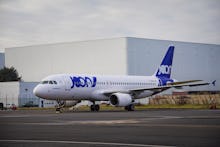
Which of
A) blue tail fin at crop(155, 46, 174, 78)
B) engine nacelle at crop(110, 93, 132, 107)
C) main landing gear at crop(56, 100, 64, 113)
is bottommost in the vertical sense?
main landing gear at crop(56, 100, 64, 113)

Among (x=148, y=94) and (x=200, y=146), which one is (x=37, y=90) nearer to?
(x=148, y=94)

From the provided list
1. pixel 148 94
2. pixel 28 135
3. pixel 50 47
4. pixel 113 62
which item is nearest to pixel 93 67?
pixel 113 62

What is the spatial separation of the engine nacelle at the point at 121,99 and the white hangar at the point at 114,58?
36.4m

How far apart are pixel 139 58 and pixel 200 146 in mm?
70099

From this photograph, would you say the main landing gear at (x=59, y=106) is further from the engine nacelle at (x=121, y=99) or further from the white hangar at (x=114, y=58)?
the white hangar at (x=114, y=58)

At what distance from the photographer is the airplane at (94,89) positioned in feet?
140

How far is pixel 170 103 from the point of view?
61094 millimetres

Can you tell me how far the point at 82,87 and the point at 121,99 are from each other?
372 centimetres

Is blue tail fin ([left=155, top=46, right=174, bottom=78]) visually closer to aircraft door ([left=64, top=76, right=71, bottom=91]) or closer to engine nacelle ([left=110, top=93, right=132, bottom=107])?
engine nacelle ([left=110, top=93, right=132, bottom=107])

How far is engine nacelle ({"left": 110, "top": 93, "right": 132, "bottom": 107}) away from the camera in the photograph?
43562mm

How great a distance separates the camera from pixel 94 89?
148 feet

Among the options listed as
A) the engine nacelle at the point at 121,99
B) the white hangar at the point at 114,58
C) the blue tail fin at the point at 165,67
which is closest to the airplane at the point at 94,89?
the engine nacelle at the point at 121,99

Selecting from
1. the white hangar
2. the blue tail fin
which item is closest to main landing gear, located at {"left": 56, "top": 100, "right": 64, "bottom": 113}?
the blue tail fin

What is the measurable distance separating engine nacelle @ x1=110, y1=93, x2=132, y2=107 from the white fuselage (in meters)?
1.16
